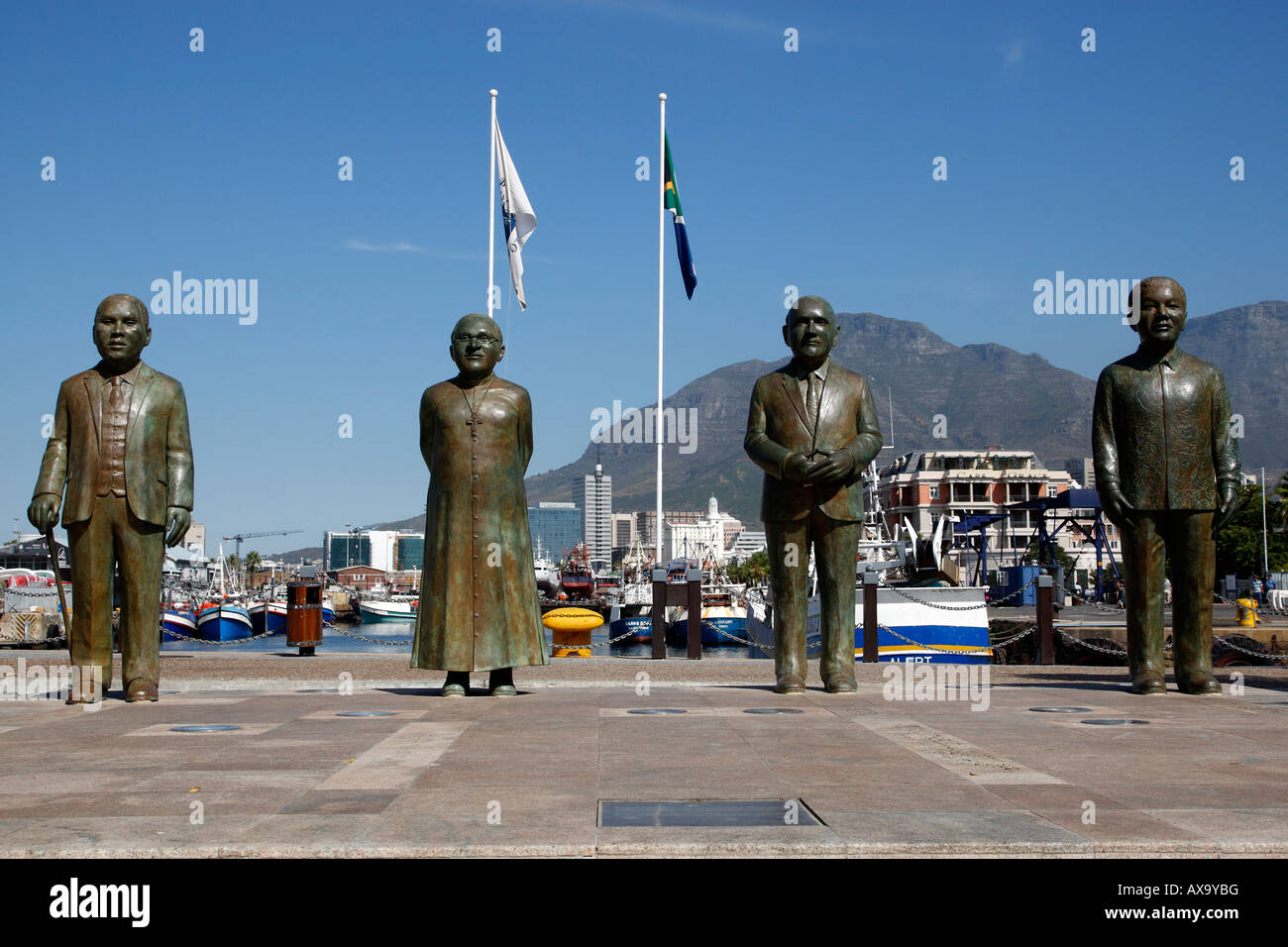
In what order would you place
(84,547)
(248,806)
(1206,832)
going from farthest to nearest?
(84,547) < (248,806) < (1206,832)

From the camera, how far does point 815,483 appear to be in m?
9.21

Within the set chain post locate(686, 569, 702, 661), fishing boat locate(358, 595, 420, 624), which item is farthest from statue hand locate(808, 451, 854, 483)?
fishing boat locate(358, 595, 420, 624)

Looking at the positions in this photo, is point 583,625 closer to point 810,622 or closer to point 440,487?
point 810,622

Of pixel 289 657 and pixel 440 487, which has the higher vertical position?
pixel 440 487

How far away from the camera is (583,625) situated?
957 inches

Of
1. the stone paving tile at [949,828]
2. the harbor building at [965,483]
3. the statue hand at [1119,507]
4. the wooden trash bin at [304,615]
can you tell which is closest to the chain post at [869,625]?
the wooden trash bin at [304,615]

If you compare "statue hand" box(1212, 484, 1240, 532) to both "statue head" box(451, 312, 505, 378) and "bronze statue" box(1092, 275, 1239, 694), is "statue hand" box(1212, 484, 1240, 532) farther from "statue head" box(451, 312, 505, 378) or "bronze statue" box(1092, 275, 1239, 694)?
"statue head" box(451, 312, 505, 378)

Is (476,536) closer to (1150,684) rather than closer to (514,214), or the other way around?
(1150,684)

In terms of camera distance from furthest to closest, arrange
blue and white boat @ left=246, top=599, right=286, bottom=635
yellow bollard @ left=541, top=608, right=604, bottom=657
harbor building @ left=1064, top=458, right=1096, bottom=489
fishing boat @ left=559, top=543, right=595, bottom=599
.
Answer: harbor building @ left=1064, top=458, right=1096, bottom=489, fishing boat @ left=559, top=543, right=595, bottom=599, blue and white boat @ left=246, top=599, right=286, bottom=635, yellow bollard @ left=541, top=608, right=604, bottom=657

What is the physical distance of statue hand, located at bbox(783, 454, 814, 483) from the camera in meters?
8.97

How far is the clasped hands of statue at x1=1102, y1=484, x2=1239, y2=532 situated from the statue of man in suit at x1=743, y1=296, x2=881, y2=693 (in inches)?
70.0

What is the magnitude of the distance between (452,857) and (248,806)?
3.80 feet
